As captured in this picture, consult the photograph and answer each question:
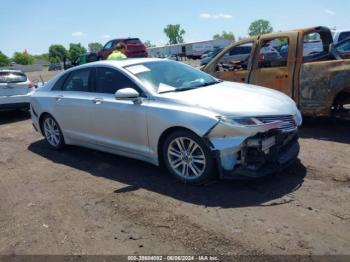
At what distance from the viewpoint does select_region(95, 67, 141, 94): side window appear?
18.8 ft

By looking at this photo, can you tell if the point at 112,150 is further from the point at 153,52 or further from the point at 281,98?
the point at 153,52

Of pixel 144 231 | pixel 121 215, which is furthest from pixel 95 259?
pixel 121 215

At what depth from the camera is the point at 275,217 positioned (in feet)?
13.3

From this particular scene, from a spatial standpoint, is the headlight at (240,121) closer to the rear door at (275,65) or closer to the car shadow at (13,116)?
the rear door at (275,65)

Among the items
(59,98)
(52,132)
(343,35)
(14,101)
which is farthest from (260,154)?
(343,35)

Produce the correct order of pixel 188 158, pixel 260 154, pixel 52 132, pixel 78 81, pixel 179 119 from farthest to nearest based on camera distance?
pixel 52 132 < pixel 78 81 < pixel 188 158 < pixel 179 119 < pixel 260 154

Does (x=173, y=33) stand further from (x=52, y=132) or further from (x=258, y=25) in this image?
(x=52, y=132)

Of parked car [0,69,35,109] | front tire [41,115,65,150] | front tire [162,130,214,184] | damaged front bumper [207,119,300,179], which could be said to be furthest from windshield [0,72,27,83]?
damaged front bumper [207,119,300,179]

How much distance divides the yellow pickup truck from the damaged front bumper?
97.1 inches

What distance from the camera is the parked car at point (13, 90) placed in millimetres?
10891

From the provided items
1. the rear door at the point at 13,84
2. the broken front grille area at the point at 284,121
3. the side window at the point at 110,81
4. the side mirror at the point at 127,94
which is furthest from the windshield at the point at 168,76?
the rear door at the point at 13,84

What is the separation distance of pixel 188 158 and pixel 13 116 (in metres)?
8.76

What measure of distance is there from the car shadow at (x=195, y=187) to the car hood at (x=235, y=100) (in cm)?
85

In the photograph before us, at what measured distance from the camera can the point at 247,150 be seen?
15.4 feet
